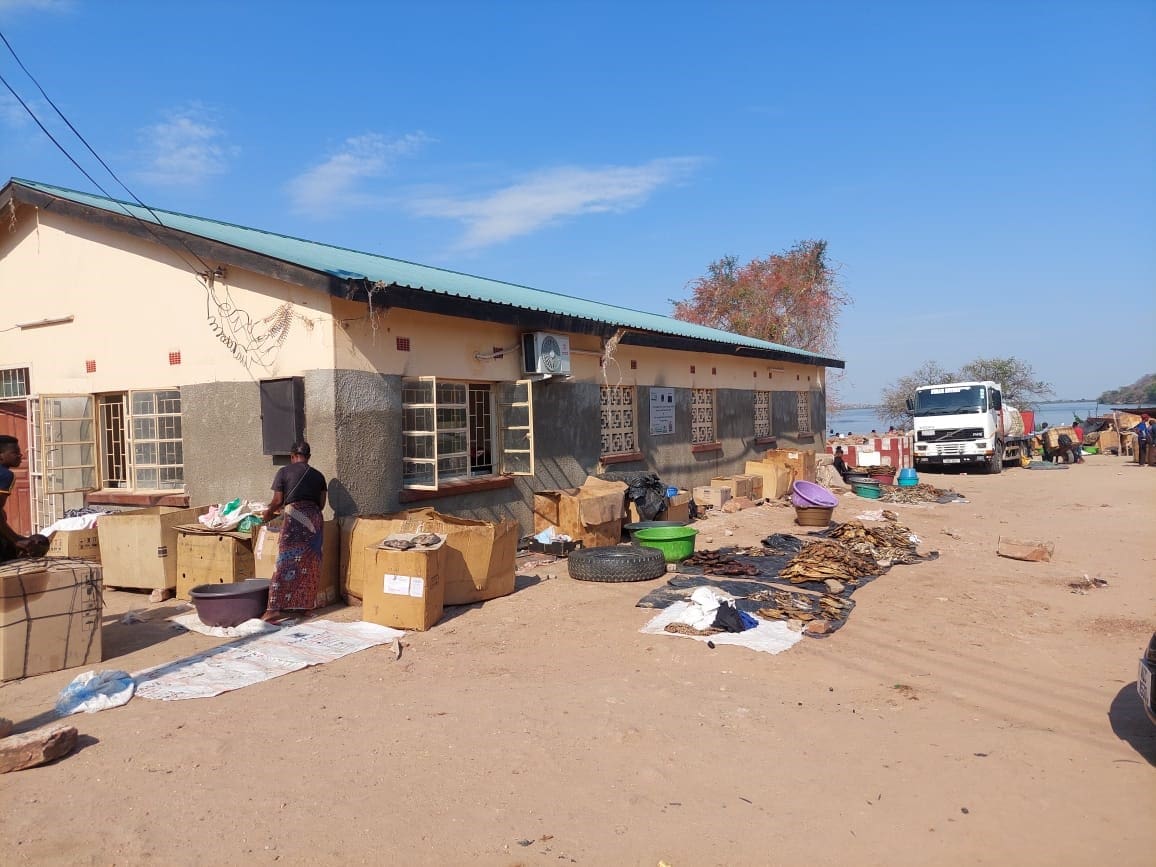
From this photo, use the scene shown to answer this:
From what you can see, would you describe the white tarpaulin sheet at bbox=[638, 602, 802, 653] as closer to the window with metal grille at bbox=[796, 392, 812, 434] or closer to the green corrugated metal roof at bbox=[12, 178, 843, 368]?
the green corrugated metal roof at bbox=[12, 178, 843, 368]

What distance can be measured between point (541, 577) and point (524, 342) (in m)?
3.34

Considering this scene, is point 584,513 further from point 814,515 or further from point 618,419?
point 814,515

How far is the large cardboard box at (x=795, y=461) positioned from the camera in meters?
17.3

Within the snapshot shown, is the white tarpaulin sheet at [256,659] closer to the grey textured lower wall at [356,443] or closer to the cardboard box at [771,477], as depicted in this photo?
the grey textured lower wall at [356,443]

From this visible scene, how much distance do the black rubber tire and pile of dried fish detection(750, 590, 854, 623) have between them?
133 cm

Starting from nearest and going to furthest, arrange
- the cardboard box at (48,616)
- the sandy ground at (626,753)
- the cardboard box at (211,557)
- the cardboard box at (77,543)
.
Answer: the sandy ground at (626,753)
the cardboard box at (48,616)
the cardboard box at (211,557)
the cardboard box at (77,543)

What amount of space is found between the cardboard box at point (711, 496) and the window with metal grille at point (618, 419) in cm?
180

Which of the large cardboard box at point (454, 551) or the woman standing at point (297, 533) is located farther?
the large cardboard box at point (454, 551)

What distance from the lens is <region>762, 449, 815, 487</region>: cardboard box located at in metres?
17.3

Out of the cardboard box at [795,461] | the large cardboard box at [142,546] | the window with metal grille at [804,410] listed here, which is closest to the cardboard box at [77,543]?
the large cardboard box at [142,546]

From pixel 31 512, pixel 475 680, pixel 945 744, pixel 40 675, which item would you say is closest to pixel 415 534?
pixel 475 680

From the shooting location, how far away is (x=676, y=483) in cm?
1441

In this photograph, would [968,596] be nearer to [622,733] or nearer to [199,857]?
[622,733]

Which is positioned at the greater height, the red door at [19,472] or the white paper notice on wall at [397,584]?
the red door at [19,472]
